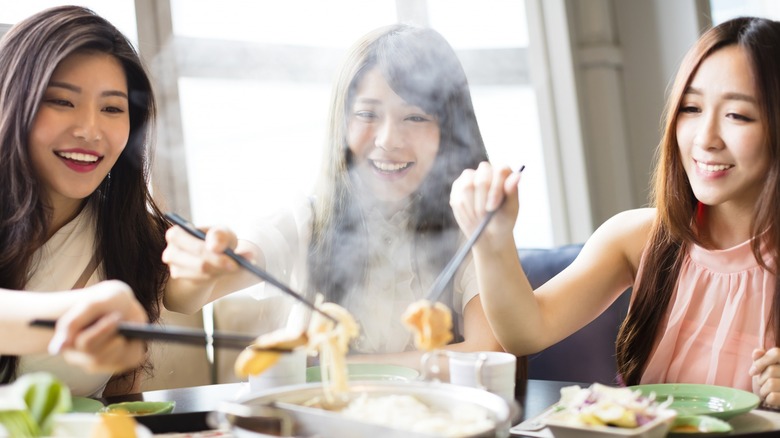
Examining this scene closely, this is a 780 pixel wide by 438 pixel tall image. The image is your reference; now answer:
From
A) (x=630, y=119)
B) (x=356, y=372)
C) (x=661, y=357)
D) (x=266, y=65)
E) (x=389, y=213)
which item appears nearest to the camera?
(x=356, y=372)

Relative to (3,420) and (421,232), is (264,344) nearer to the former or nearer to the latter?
(3,420)

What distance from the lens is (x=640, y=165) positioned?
4410 millimetres

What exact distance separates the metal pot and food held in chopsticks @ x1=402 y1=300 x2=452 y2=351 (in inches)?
2.7

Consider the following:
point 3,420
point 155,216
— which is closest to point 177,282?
point 155,216

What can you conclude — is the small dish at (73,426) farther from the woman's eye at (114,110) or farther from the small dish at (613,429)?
the woman's eye at (114,110)

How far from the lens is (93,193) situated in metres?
2.00

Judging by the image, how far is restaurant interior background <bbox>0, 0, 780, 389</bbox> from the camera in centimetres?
310

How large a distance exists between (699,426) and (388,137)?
1.16 m

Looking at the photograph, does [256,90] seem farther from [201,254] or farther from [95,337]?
[95,337]

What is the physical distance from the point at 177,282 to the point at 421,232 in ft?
2.47

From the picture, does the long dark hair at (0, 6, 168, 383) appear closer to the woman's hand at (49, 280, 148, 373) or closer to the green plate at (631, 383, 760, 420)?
the woman's hand at (49, 280, 148, 373)

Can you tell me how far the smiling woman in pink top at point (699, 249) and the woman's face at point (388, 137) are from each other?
20.0 inches

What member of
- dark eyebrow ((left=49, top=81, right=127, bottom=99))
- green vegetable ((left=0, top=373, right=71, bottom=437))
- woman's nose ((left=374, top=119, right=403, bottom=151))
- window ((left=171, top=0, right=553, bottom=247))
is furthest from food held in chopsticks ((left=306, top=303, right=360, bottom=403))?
window ((left=171, top=0, right=553, bottom=247))

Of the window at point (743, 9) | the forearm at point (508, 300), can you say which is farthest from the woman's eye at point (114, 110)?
the window at point (743, 9)
